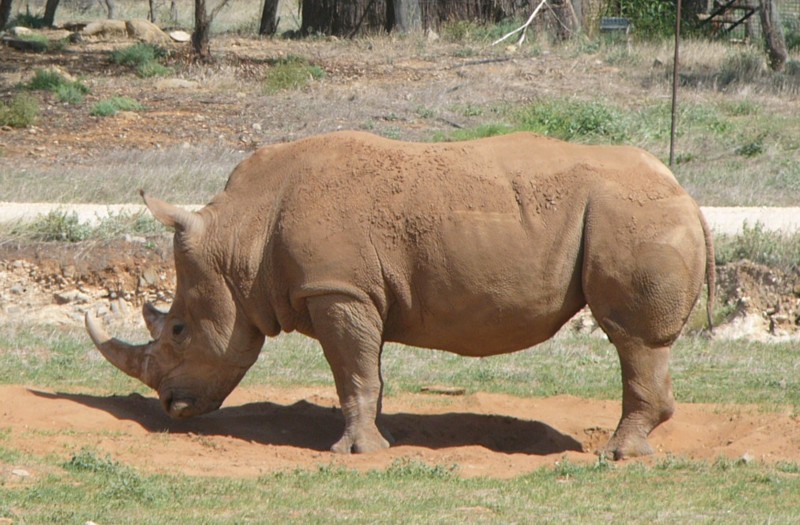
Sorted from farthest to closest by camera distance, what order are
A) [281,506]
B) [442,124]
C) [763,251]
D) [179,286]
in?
[442,124] → [763,251] → [179,286] → [281,506]

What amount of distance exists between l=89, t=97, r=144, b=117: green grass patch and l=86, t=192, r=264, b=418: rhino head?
13812mm

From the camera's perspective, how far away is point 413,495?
6.98 m

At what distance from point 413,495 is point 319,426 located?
2.27m

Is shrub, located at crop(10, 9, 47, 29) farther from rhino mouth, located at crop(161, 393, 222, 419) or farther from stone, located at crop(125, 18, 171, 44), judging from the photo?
rhino mouth, located at crop(161, 393, 222, 419)

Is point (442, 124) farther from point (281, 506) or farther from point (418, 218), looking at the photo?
point (281, 506)

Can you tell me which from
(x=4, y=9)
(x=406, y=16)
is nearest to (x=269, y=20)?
(x=406, y=16)

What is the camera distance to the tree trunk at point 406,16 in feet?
98.4

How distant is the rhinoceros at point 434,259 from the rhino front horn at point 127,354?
0.29m

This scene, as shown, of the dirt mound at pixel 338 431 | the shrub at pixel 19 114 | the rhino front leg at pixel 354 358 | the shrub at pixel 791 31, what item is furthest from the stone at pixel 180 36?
the rhino front leg at pixel 354 358

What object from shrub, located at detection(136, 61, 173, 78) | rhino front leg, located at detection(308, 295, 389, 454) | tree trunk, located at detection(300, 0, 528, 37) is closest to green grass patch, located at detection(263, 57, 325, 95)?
shrub, located at detection(136, 61, 173, 78)

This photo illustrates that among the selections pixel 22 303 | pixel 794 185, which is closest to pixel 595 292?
pixel 22 303

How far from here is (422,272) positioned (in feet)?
26.6

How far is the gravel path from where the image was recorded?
1419cm

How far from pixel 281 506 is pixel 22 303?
7.24 m
